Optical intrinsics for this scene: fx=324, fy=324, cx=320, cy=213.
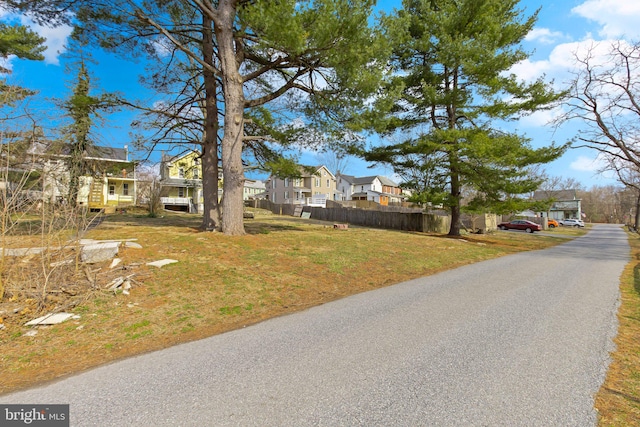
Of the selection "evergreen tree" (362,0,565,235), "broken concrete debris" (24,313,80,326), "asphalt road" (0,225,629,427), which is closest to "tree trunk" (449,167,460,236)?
"evergreen tree" (362,0,565,235)

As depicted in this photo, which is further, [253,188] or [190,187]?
[253,188]

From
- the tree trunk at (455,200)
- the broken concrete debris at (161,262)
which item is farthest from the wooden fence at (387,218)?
the broken concrete debris at (161,262)

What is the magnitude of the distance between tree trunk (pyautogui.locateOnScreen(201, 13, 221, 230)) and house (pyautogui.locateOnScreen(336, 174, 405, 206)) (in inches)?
1955

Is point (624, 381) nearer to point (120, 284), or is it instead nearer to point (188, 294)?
point (188, 294)

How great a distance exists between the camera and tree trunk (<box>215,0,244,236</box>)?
9000 mm

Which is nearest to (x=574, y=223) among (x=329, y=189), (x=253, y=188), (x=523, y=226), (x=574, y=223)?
(x=574, y=223)

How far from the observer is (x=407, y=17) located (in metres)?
8.88

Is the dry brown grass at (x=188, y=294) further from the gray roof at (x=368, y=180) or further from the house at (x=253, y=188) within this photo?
the gray roof at (x=368, y=180)

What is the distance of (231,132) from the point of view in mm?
9312

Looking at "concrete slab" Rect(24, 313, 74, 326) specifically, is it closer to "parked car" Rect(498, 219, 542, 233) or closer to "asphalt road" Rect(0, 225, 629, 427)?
"asphalt road" Rect(0, 225, 629, 427)

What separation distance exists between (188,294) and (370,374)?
3466mm

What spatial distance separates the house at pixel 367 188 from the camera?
2361 inches

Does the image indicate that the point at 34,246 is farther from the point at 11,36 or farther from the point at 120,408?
the point at 11,36

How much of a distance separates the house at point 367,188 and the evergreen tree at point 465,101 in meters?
42.0
